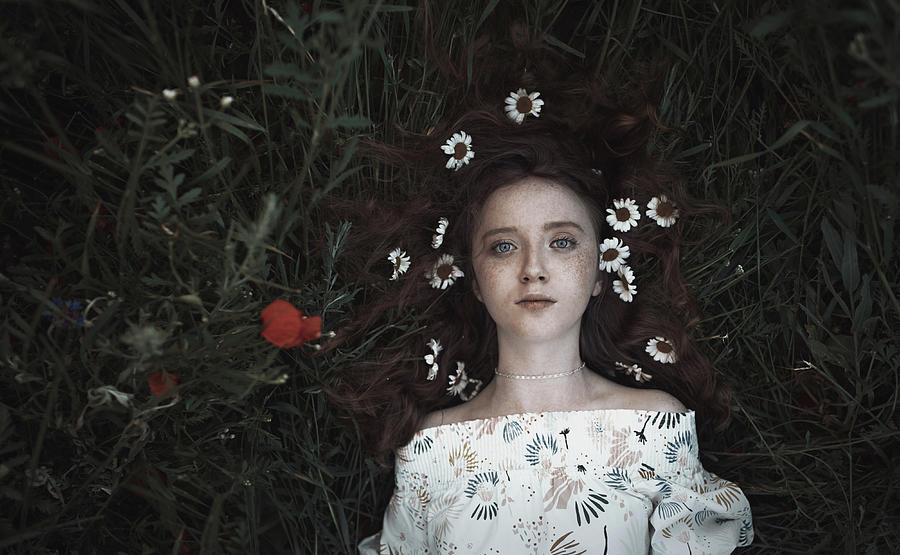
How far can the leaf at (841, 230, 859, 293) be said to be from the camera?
2.15 metres

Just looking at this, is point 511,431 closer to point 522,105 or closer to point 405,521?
point 405,521

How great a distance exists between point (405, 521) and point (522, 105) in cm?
139

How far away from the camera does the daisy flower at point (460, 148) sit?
2.40m

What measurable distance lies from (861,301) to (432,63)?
1.51 m

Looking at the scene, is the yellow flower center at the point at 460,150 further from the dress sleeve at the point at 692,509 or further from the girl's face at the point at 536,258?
the dress sleeve at the point at 692,509

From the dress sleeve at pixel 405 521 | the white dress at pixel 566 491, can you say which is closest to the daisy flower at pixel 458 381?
the white dress at pixel 566 491

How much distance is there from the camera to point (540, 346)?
2281 millimetres

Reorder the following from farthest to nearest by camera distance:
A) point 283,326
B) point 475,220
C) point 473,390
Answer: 1. point 473,390
2. point 475,220
3. point 283,326

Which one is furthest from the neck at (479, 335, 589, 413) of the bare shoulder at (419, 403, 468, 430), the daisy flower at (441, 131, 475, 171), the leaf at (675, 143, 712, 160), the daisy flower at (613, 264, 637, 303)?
the leaf at (675, 143, 712, 160)

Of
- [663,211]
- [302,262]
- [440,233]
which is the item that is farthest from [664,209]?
[302,262]

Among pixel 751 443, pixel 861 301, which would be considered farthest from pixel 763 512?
pixel 861 301

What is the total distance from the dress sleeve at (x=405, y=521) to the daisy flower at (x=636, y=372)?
0.80 m

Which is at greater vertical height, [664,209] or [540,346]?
[664,209]

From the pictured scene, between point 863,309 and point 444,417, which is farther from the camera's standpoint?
point 444,417
